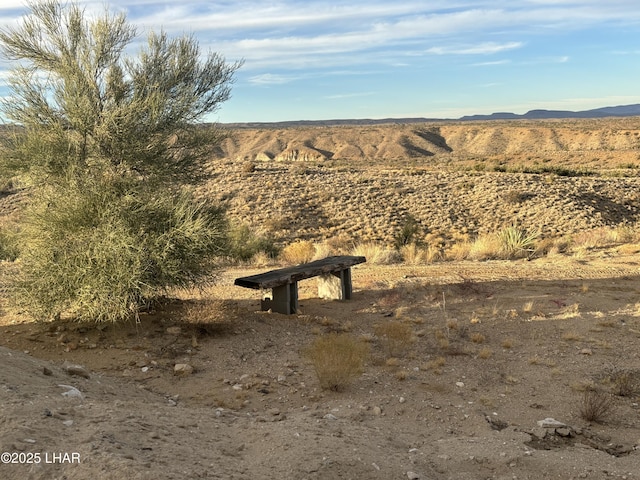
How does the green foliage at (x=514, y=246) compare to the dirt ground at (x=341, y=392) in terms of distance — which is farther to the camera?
the green foliage at (x=514, y=246)

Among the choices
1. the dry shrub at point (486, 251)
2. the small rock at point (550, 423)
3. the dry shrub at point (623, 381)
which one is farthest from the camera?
the dry shrub at point (486, 251)

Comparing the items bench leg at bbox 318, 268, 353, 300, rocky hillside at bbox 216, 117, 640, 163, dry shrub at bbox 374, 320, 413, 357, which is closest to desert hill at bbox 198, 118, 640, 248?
bench leg at bbox 318, 268, 353, 300

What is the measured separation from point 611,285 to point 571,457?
7784 mm

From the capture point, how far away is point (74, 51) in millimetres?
8664

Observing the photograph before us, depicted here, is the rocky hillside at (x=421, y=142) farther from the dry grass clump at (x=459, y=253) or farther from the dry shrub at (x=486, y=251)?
the dry shrub at (x=486, y=251)

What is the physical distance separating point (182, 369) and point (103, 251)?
6.55 feet

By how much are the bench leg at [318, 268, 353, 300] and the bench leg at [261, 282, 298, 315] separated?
1.26 meters

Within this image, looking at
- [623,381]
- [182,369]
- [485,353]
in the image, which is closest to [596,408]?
[623,381]

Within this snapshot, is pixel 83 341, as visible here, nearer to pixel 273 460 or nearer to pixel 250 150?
pixel 273 460

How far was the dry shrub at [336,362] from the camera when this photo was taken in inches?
247

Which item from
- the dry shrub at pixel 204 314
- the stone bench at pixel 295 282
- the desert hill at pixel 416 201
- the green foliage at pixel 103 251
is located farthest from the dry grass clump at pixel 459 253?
the green foliage at pixel 103 251

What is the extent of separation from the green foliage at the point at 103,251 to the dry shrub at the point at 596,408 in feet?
17.0

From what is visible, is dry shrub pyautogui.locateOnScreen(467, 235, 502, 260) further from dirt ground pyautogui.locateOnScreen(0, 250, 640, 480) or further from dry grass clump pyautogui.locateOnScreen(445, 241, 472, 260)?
dirt ground pyautogui.locateOnScreen(0, 250, 640, 480)

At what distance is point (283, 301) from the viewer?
942 centimetres
